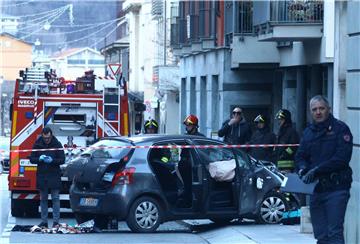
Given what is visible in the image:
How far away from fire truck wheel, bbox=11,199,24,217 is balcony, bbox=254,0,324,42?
6897 mm

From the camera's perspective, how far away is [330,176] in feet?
33.1

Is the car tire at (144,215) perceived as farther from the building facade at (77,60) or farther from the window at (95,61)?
the window at (95,61)

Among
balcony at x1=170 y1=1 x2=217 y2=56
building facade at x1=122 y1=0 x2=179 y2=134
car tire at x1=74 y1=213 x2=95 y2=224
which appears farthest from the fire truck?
building facade at x1=122 y1=0 x2=179 y2=134

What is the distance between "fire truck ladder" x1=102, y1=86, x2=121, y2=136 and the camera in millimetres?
20266

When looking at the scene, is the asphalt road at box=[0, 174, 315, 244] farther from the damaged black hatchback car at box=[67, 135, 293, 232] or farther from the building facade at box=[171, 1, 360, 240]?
the building facade at box=[171, 1, 360, 240]

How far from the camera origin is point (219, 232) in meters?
15.6

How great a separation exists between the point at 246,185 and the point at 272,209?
2.18 ft

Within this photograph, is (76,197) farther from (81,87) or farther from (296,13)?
(296,13)

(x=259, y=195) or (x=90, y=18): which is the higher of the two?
(x=90, y=18)

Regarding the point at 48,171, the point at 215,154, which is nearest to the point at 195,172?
the point at 215,154

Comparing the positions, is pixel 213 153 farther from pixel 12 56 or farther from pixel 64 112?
pixel 12 56

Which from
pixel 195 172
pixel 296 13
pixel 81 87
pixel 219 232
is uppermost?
pixel 296 13

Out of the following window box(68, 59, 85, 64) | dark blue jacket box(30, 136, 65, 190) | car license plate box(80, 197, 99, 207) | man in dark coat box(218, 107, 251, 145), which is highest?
window box(68, 59, 85, 64)

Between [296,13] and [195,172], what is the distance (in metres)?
7.77
